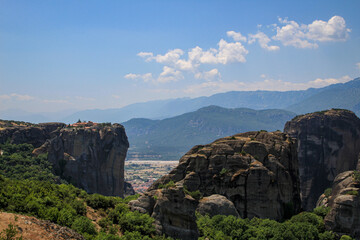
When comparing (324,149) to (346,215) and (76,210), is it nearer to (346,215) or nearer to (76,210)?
(346,215)

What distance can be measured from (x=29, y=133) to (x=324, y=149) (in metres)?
83.7

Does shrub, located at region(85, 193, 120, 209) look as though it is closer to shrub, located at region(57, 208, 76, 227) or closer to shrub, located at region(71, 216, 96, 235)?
shrub, located at region(57, 208, 76, 227)

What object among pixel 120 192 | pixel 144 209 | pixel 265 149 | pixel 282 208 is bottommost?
pixel 120 192

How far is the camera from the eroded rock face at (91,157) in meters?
92.8

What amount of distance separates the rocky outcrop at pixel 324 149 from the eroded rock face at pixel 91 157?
2103 inches

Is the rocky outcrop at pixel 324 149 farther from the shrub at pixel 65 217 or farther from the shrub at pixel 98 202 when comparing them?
the shrub at pixel 65 217

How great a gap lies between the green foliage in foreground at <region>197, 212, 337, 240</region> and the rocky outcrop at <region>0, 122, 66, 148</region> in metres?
66.1

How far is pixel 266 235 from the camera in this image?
45688 millimetres

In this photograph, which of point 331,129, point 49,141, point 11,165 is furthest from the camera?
point 331,129

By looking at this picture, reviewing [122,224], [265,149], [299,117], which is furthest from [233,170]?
[299,117]

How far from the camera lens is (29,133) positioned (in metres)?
97.4

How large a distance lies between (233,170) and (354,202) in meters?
17.3

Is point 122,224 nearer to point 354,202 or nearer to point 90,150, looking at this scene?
point 354,202

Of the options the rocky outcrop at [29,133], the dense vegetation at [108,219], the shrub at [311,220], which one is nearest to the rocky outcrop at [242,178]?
the shrub at [311,220]
